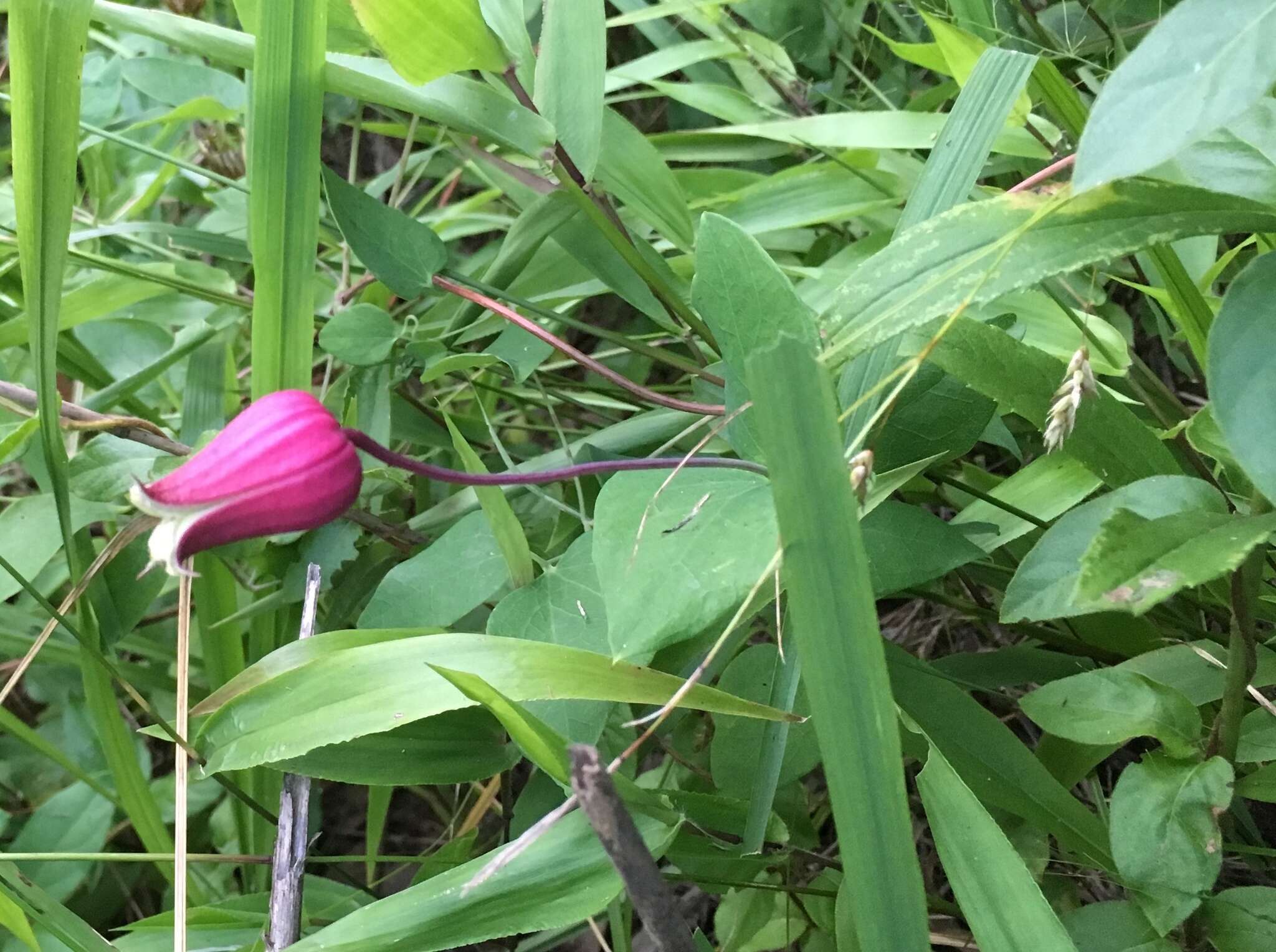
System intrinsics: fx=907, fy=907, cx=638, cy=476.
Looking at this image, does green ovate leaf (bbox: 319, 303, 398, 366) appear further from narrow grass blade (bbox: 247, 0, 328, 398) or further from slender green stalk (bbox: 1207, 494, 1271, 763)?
slender green stalk (bbox: 1207, 494, 1271, 763)

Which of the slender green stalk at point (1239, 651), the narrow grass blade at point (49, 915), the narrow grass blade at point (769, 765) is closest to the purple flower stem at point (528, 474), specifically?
the narrow grass blade at point (769, 765)

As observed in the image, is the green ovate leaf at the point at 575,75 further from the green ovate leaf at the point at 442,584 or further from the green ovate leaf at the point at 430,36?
the green ovate leaf at the point at 442,584

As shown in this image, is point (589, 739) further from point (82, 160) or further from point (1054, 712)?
point (82, 160)

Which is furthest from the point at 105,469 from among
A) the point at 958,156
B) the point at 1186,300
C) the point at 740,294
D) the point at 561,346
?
the point at 1186,300

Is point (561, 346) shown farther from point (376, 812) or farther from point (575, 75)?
point (376, 812)

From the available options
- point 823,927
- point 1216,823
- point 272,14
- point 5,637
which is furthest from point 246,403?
point 1216,823
